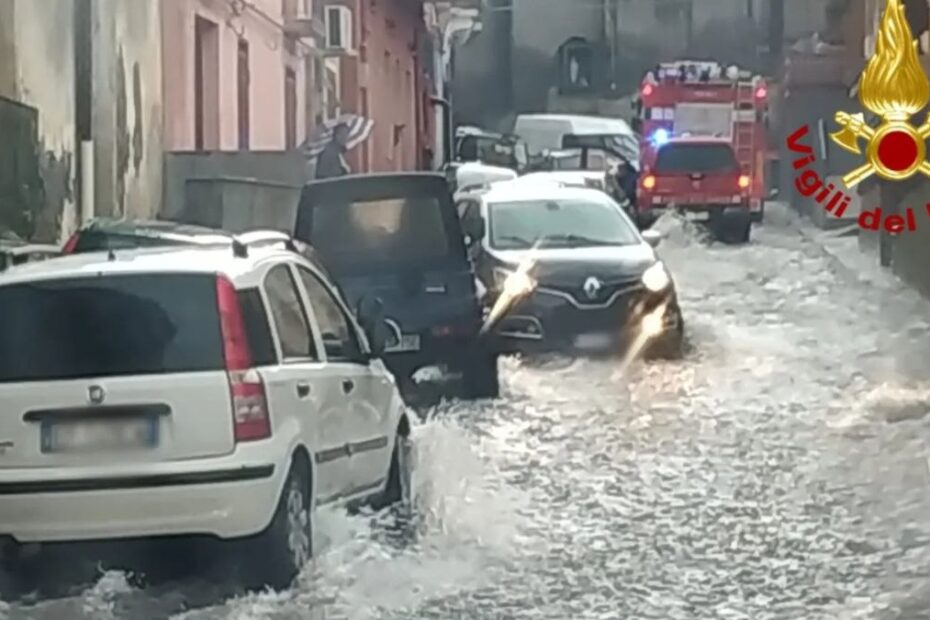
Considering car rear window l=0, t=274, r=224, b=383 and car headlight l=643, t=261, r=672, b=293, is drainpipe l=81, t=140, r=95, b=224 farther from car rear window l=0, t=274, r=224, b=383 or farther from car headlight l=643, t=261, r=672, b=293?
car rear window l=0, t=274, r=224, b=383

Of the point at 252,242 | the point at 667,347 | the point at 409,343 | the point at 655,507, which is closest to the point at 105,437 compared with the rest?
the point at 252,242

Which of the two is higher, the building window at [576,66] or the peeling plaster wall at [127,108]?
the building window at [576,66]

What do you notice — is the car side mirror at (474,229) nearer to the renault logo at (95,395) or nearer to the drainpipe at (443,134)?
the renault logo at (95,395)

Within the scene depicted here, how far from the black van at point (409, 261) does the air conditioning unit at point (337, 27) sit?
15196mm

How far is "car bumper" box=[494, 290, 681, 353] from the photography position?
1786cm

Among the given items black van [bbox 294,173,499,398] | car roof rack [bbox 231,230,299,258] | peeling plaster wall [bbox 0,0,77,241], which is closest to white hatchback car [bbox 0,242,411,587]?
car roof rack [bbox 231,230,299,258]

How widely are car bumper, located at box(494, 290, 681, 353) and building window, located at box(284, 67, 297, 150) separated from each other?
34.6ft

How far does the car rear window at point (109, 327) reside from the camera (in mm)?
8359

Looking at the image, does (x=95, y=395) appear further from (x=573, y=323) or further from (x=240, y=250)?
(x=573, y=323)

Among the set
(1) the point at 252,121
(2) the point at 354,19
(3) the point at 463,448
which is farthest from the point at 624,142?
(3) the point at 463,448

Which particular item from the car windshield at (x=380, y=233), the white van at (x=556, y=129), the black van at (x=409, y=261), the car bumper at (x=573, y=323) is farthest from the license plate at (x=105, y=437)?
the white van at (x=556, y=129)

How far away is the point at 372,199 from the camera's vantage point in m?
16.0

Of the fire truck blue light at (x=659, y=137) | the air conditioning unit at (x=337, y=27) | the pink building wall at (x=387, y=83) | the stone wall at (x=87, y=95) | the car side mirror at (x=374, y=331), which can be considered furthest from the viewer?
the fire truck blue light at (x=659, y=137)

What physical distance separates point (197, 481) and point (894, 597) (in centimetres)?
287
